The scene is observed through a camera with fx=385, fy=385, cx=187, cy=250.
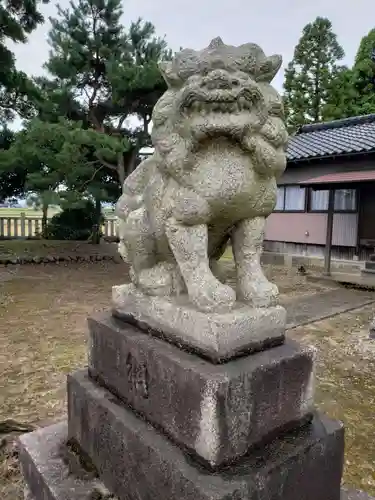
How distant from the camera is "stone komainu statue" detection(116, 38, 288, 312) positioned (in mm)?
1283

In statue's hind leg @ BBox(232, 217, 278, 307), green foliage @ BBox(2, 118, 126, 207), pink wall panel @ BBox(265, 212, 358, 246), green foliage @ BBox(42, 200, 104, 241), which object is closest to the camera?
statue's hind leg @ BBox(232, 217, 278, 307)

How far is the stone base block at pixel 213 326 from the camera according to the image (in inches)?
50.1

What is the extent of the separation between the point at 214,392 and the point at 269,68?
111cm

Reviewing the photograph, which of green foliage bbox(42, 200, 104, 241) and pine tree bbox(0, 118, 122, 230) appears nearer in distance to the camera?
pine tree bbox(0, 118, 122, 230)

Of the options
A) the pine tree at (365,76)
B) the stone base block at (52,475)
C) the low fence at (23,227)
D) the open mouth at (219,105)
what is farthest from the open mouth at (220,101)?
the pine tree at (365,76)

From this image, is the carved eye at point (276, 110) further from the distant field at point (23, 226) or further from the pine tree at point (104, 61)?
the distant field at point (23, 226)

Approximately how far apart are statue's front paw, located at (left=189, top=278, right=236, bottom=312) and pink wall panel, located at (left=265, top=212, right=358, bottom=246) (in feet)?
28.2

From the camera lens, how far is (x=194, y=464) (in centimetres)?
124

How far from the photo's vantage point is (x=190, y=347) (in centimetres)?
135

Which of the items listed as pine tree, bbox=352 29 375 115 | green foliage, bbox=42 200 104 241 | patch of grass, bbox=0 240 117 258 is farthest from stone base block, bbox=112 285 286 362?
pine tree, bbox=352 29 375 115

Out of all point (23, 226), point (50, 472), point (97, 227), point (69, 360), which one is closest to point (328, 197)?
point (97, 227)

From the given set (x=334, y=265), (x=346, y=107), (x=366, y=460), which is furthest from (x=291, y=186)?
(x=366, y=460)

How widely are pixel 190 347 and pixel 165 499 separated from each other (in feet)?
1.64

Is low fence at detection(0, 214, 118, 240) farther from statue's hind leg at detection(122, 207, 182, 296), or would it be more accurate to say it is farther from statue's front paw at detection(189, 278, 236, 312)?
statue's front paw at detection(189, 278, 236, 312)
